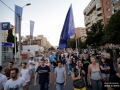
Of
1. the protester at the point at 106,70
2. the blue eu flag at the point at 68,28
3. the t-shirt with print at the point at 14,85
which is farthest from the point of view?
the blue eu flag at the point at 68,28

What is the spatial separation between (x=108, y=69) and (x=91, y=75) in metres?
1.28

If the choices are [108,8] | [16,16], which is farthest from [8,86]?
[108,8]

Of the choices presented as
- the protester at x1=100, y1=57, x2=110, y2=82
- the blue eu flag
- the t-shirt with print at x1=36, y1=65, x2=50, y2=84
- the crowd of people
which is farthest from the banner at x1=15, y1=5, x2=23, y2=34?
the protester at x1=100, y1=57, x2=110, y2=82

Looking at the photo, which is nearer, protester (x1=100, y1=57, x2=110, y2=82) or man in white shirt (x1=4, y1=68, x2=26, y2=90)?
man in white shirt (x1=4, y1=68, x2=26, y2=90)

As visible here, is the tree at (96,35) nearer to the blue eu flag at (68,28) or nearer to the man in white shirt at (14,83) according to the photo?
the blue eu flag at (68,28)

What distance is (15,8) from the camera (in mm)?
18250

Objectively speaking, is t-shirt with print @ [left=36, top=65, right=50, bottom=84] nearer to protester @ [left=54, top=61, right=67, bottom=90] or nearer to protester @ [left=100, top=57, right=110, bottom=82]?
protester @ [left=54, top=61, right=67, bottom=90]

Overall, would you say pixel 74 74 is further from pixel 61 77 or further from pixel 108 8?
pixel 108 8

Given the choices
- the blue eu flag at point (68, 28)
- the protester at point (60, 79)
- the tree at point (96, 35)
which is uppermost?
the tree at point (96, 35)

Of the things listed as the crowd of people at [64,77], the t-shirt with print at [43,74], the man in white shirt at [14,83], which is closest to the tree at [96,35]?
the crowd of people at [64,77]

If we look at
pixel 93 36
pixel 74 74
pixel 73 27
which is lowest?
pixel 74 74

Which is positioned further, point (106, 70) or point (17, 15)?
point (17, 15)

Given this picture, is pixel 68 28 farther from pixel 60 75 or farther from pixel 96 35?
pixel 96 35

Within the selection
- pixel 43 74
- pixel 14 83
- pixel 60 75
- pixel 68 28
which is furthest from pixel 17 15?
pixel 14 83
